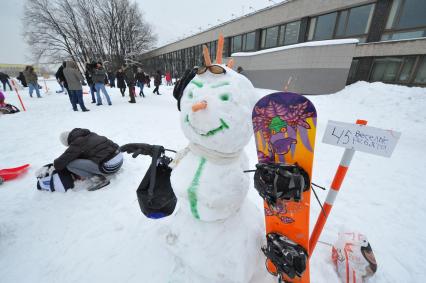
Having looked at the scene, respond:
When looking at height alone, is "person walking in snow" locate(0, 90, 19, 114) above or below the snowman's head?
below

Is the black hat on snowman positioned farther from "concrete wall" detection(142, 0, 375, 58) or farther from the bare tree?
the bare tree

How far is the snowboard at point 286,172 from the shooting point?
1.19m

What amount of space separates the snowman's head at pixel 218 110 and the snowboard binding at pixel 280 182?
265mm

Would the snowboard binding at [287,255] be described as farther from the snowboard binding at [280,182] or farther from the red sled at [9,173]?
the red sled at [9,173]

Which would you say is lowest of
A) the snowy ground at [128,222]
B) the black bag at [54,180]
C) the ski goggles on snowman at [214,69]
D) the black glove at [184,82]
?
the snowy ground at [128,222]

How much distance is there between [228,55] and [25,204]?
1981 cm

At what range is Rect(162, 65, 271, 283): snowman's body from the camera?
120 centimetres

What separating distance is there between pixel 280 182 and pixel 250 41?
58.4ft

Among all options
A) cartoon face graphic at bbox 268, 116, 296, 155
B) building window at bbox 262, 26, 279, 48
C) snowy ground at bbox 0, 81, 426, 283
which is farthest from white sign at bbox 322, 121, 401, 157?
building window at bbox 262, 26, 279, 48

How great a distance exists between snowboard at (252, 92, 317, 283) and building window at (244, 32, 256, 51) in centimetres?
1665

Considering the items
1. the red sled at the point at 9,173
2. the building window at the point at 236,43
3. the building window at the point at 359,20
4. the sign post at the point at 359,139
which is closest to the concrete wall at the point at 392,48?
the building window at the point at 359,20

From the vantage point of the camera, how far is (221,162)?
1.28 m

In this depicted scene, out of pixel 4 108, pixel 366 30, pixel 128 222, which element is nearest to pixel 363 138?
pixel 128 222

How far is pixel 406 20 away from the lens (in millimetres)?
8211
